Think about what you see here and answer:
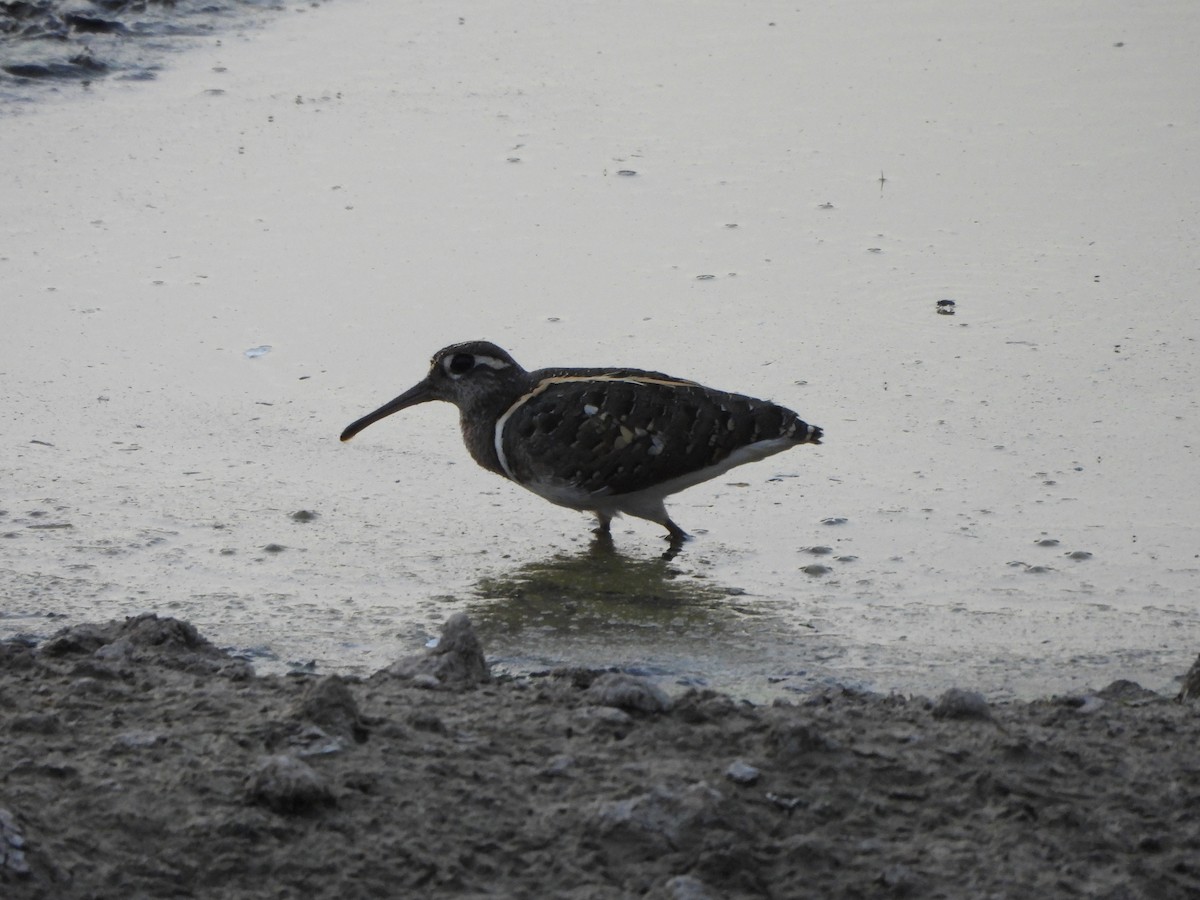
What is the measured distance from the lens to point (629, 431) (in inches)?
247

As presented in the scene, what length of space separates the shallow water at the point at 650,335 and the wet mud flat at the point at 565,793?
0.95 meters

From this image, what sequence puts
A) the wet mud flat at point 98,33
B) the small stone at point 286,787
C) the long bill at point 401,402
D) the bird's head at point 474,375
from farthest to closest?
the wet mud flat at point 98,33, the long bill at point 401,402, the bird's head at point 474,375, the small stone at point 286,787

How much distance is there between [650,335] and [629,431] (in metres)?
1.53

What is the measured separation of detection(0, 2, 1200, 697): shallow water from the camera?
5645 millimetres

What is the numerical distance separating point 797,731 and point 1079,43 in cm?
950

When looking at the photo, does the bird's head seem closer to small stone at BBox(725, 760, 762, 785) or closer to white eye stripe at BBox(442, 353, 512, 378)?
white eye stripe at BBox(442, 353, 512, 378)

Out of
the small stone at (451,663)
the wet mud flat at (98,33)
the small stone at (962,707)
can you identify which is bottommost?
the small stone at (451,663)

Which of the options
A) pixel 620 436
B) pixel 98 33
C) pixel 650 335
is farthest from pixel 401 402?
pixel 98 33

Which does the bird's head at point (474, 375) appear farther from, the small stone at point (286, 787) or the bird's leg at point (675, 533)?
the small stone at point (286, 787)

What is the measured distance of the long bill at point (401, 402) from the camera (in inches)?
264

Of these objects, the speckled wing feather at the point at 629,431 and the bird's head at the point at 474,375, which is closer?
the speckled wing feather at the point at 629,431

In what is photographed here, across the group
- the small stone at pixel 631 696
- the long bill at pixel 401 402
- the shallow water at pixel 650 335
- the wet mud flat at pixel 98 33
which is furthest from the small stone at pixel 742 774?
the wet mud flat at pixel 98 33

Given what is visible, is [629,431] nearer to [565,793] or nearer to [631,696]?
[631,696]

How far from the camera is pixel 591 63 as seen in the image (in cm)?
1177
